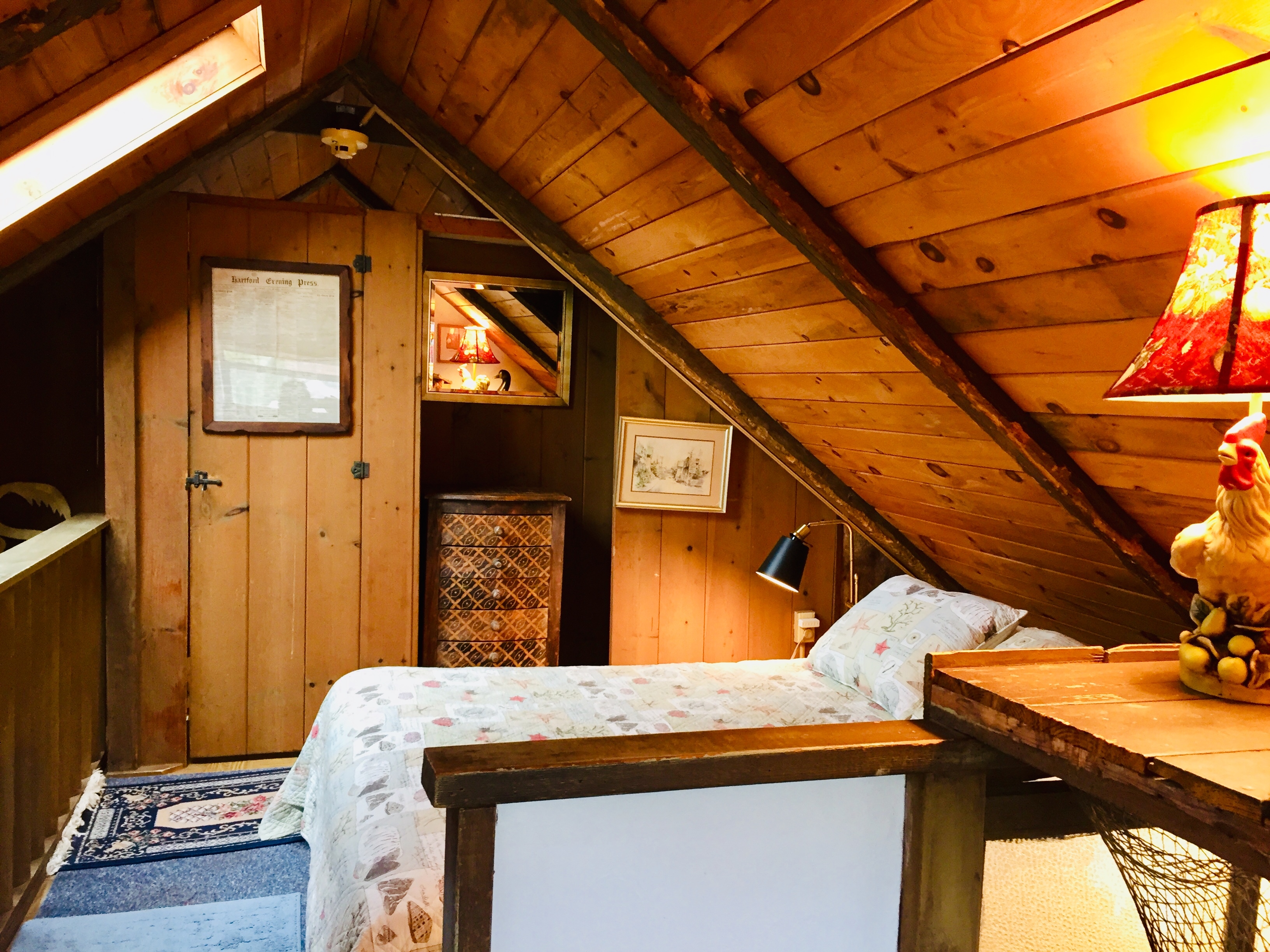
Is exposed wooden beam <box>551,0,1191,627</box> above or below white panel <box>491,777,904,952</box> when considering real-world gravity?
above

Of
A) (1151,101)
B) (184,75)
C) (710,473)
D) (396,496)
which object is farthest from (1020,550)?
(184,75)

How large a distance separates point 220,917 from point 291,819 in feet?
1.51

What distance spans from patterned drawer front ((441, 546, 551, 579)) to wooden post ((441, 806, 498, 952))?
8.17 ft

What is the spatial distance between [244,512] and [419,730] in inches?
60.6

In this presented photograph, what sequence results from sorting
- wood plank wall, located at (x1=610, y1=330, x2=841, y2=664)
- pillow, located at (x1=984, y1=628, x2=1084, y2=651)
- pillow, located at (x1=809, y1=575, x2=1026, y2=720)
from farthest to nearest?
1. wood plank wall, located at (x1=610, y1=330, x2=841, y2=664)
2. pillow, located at (x1=809, y1=575, x2=1026, y2=720)
3. pillow, located at (x1=984, y1=628, x2=1084, y2=651)

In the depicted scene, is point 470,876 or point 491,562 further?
point 491,562

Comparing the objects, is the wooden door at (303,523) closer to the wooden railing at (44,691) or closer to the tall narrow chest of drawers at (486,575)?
the tall narrow chest of drawers at (486,575)

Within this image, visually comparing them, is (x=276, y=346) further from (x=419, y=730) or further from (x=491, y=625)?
(x=419, y=730)

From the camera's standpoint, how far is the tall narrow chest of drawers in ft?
11.4

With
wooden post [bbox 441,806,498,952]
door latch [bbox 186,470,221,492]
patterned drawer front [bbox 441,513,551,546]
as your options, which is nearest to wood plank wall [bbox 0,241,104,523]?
door latch [bbox 186,470,221,492]

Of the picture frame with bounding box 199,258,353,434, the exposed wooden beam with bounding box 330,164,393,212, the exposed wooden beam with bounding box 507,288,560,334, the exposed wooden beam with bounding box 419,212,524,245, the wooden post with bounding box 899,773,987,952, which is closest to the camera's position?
the wooden post with bounding box 899,773,987,952

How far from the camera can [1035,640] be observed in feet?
7.71

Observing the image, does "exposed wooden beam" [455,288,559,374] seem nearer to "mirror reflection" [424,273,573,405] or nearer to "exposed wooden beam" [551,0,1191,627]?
"mirror reflection" [424,273,573,405]

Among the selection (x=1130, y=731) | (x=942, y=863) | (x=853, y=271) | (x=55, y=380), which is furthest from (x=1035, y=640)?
(x=55, y=380)
